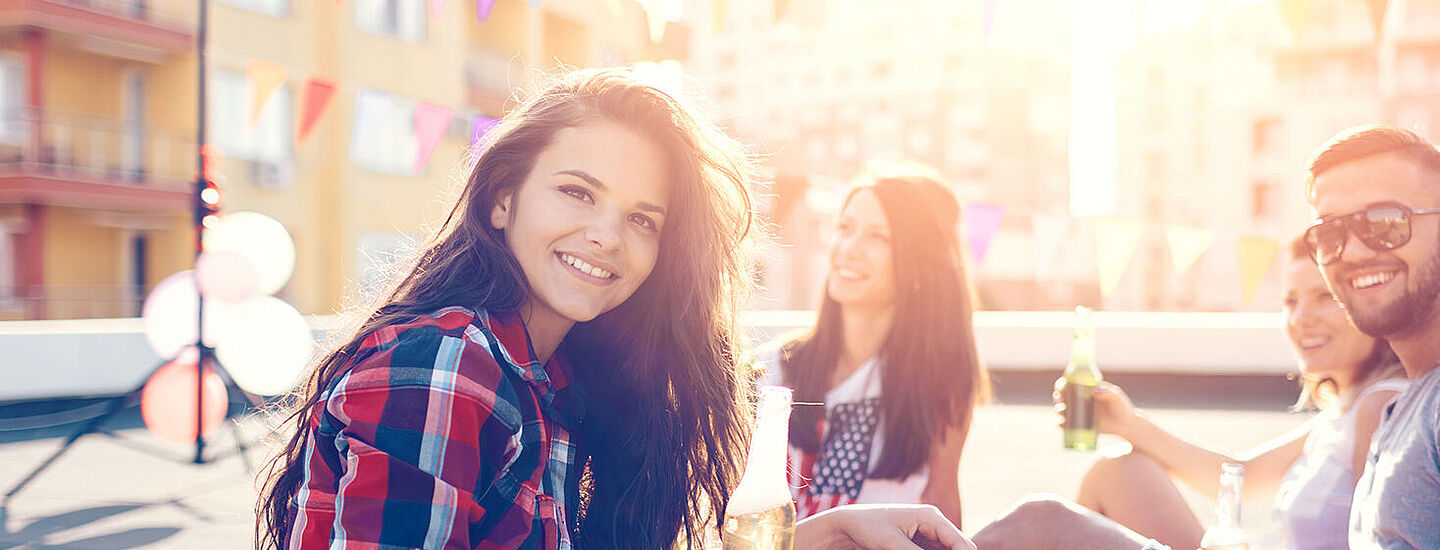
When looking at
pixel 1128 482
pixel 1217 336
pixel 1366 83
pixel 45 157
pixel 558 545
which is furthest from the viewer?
pixel 1366 83

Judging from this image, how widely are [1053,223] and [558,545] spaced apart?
510 inches

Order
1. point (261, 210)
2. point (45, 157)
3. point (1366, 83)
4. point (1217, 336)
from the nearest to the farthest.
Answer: point (1217, 336) < point (45, 157) < point (261, 210) < point (1366, 83)

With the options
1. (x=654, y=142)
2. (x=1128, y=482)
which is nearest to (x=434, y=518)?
(x=654, y=142)

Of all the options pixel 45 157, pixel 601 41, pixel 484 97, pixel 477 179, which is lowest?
pixel 477 179

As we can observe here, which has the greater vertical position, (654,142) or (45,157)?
(45,157)

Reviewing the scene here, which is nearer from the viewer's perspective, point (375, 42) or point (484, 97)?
point (375, 42)

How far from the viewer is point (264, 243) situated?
18188 mm

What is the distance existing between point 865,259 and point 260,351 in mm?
8766

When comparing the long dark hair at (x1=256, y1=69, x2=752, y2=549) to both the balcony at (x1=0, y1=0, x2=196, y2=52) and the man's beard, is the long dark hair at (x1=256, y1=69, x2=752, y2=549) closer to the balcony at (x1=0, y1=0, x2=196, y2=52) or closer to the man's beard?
the man's beard

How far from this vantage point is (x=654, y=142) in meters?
1.95

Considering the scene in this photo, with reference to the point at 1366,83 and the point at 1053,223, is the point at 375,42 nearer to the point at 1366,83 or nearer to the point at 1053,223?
the point at 1053,223

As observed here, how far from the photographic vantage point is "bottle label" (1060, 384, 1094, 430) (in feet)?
10.6

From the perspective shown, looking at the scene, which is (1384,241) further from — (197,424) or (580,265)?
(197,424)

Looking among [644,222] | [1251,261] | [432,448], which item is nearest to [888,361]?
[644,222]
